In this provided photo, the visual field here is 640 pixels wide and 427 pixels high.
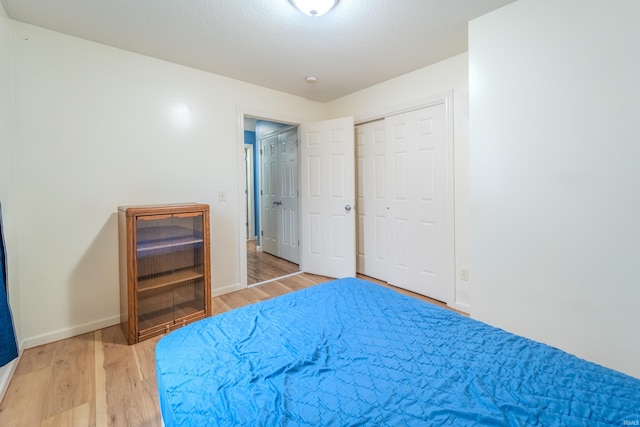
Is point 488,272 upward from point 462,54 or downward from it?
downward

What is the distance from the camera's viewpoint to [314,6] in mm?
1804

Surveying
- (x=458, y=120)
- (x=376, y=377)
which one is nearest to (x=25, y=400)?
(x=376, y=377)

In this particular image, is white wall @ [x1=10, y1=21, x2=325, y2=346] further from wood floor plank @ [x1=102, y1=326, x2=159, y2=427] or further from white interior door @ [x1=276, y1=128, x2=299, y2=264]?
white interior door @ [x1=276, y1=128, x2=299, y2=264]

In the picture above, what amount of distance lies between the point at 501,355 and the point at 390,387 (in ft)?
1.51

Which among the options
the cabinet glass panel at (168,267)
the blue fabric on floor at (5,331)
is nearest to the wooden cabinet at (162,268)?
the cabinet glass panel at (168,267)

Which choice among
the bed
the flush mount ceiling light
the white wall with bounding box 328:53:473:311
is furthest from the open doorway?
the bed

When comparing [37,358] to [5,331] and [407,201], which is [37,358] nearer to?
[5,331]

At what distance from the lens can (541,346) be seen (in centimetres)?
109

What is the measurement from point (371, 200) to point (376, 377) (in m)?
2.70

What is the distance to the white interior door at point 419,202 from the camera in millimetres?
2770

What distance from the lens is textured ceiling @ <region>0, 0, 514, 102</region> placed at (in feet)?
6.14

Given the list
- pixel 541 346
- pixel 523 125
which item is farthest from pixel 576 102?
pixel 541 346

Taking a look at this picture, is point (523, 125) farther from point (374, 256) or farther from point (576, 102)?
point (374, 256)

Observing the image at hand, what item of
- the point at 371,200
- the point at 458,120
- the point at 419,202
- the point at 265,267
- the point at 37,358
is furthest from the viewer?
the point at 265,267
